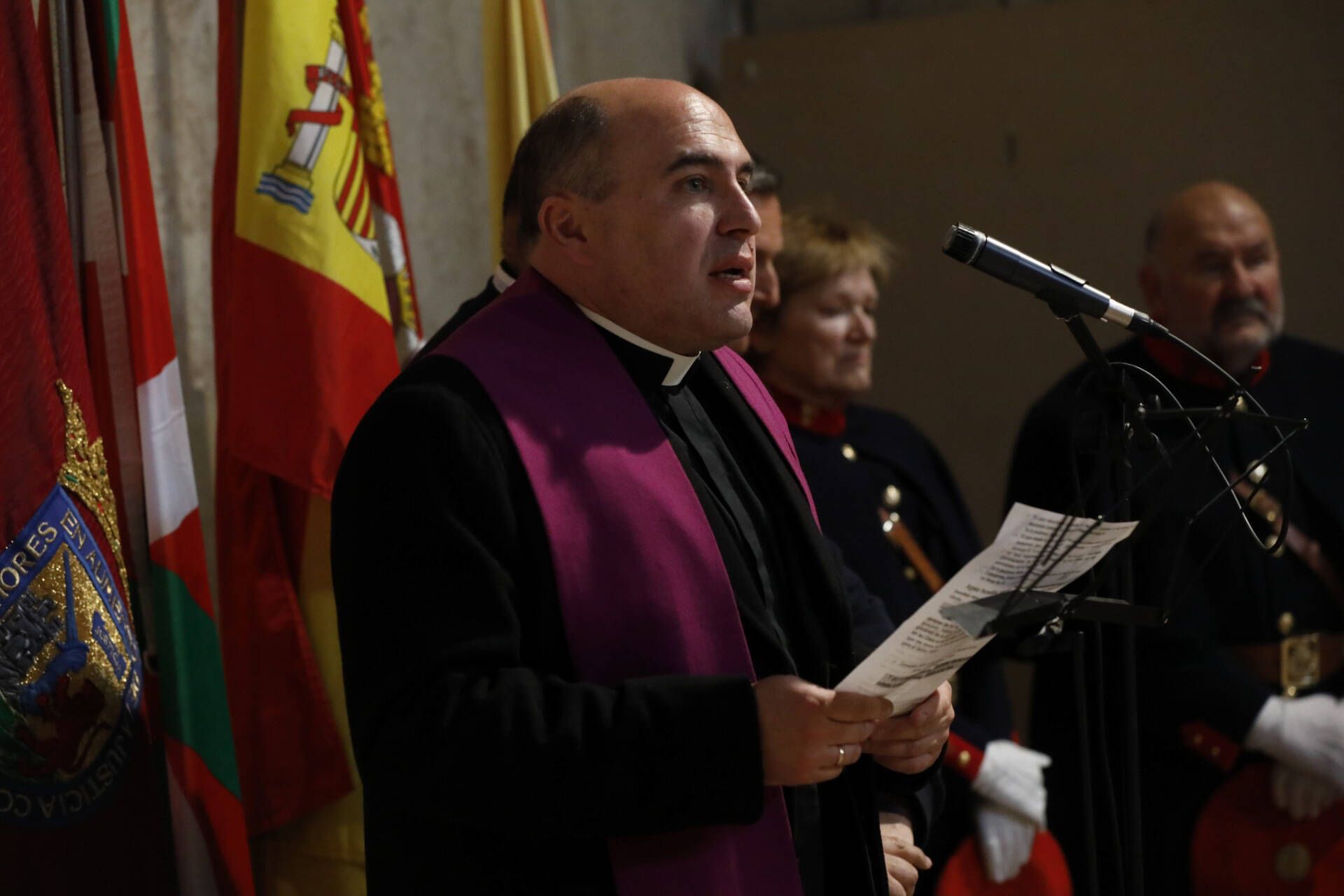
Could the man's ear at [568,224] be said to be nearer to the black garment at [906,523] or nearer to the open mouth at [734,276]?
the open mouth at [734,276]

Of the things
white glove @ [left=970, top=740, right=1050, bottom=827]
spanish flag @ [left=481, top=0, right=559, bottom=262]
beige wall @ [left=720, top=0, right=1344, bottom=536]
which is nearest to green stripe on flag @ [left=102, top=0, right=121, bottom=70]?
spanish flag @ [left=481, top=0, right=559, bottom=262]

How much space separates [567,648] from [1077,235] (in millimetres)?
3886

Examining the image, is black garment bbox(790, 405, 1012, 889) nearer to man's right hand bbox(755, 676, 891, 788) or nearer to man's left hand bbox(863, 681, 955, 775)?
man's left hand bbox(863, 681, 955, 775)

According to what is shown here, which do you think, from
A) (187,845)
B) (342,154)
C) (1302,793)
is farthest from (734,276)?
(1302,793)

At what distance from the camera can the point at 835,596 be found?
Answer: 1.87 meters

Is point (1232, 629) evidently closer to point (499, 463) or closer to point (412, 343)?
point (412, 343)

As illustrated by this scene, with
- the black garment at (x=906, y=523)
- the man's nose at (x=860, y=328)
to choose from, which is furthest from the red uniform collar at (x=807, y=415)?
the man's nose at (x=860, y=328)

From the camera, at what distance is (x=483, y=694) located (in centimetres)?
149

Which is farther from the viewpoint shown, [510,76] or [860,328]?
[860,328]

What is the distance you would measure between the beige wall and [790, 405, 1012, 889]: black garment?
152 cm

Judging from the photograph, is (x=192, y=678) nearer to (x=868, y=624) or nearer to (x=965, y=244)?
(x=868, y=624)

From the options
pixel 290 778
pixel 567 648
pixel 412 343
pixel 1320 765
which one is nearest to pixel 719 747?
pixel 567 648

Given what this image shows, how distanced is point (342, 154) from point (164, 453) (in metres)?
0.65

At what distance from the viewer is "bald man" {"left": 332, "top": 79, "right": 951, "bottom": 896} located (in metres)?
1.50
